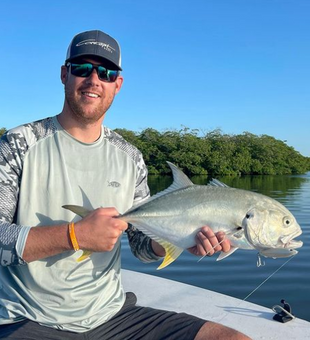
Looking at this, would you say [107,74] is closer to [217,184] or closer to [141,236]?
[217,184]

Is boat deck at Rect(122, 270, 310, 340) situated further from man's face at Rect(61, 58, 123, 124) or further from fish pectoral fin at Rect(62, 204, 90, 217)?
man's face at Rect(61, 58, 123, 124)

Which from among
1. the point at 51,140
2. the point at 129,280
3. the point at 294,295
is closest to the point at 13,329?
the point at 51,140

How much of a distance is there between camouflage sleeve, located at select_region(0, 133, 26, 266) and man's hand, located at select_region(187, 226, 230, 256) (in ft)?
3.89

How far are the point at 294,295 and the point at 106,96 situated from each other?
5459mm

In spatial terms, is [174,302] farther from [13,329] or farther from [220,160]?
[220,160]

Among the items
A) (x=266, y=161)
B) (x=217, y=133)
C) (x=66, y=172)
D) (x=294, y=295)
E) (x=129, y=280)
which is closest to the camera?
(x=66, y=172)

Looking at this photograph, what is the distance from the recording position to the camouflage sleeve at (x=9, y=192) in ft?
8.03

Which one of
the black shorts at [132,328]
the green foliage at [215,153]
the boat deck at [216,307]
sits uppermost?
the green foliage at [215,153]

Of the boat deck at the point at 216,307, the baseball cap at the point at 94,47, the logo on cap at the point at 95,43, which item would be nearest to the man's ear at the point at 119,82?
the baseball cap at the point at 94,47

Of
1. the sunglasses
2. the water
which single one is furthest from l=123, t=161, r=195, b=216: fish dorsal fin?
the water

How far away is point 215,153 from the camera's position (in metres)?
71.1

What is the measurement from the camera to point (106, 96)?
3.01 metres

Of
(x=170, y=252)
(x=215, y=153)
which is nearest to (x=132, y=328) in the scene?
(x=170, y=252)

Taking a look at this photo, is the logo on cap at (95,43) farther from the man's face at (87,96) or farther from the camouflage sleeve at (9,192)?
the camouflage sleeve at (9,192)
